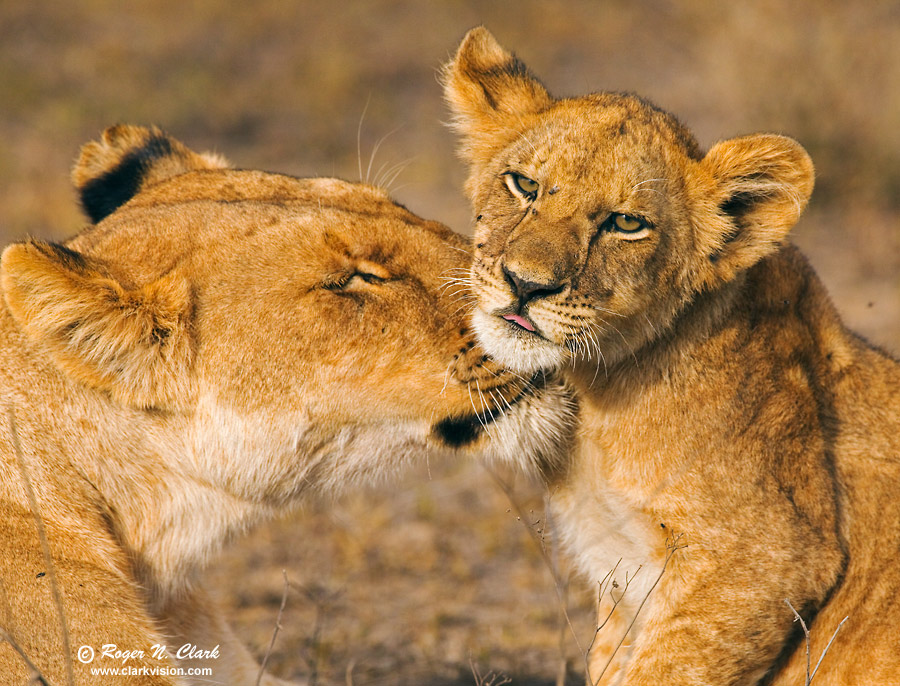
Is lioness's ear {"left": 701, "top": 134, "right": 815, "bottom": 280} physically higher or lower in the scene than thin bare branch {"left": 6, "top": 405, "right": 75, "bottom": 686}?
higher

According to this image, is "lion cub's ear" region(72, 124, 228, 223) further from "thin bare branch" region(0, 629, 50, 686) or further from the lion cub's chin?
"thin bare branch" region(0, 629, 50, 686)

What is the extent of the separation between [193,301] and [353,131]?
8.77 m

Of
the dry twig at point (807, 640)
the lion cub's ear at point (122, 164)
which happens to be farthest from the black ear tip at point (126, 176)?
the dry twig at point (807, 640)

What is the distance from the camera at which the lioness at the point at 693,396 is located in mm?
2789

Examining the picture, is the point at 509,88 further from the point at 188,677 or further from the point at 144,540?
the point at 188,677

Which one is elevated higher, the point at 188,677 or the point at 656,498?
the point at 656,498

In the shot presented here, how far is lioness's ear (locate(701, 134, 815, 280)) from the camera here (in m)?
2.91

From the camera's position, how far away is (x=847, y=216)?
8.72m

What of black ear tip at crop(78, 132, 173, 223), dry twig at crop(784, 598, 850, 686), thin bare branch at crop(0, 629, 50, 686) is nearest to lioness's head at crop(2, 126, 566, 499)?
black ear tip at crop(78, 132, 173, 223)

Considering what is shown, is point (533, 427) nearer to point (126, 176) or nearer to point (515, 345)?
point (515, 345)

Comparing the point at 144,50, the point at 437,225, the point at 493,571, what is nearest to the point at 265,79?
the point at 144,50

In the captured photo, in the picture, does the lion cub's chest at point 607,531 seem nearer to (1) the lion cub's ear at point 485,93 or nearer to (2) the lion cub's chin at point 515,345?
(2) the lion cub's chin at point 515,345

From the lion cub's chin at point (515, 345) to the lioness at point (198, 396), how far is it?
0.11m

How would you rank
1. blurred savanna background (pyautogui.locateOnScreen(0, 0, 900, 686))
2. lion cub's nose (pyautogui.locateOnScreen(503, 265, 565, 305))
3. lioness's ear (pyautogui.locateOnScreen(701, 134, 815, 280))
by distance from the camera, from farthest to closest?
blurred savanna background (pyautogui.locateOnScreen(0, 0, 900, 686)) → lioness's ear (pyautogui.locateOnScreen(701, 134, 815, 280)) → lion cub's nose (pyautogui.locateOnScreen(503, 265, 565, 305))
